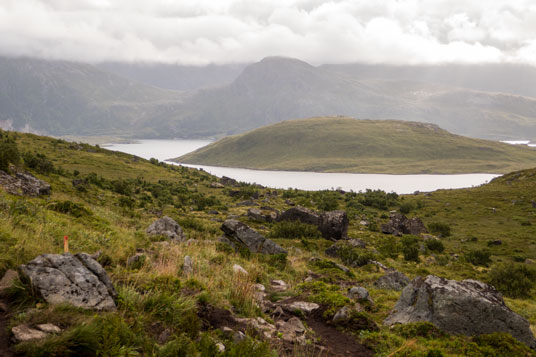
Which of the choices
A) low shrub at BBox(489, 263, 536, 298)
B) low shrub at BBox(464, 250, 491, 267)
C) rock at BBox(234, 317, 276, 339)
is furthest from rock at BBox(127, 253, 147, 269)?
low shrub at BBox(464, 250, 491, 267)

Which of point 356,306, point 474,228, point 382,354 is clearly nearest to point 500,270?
point 356,306

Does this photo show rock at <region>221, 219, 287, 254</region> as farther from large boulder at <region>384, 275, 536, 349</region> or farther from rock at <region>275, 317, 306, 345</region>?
rock at <region>275, 317, 306, 345</region>

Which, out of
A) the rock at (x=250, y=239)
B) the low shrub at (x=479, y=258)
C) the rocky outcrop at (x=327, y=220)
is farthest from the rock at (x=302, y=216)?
the low shrub at (x=479, y=258)

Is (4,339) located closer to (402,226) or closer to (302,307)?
(302,307)

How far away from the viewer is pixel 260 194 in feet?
174

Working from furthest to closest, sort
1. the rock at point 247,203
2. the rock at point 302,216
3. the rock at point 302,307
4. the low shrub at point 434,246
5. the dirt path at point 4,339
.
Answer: the rock at point 247,203
the rock at point 302,216
the low shrub at point 434,246
the rock at point 302,307
the dirt path at point 4,339

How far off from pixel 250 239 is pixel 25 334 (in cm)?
1482

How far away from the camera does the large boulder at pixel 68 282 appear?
19.5 ft

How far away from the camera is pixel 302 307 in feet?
31.7

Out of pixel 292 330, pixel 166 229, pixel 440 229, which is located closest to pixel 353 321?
pixel 292 330

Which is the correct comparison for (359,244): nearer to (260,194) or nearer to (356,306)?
(356,306)

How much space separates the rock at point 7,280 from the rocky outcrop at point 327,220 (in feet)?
82.7

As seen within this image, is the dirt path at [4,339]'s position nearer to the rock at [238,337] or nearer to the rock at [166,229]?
the rock at [238,337]

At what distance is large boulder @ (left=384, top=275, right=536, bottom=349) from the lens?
29.9 ft
